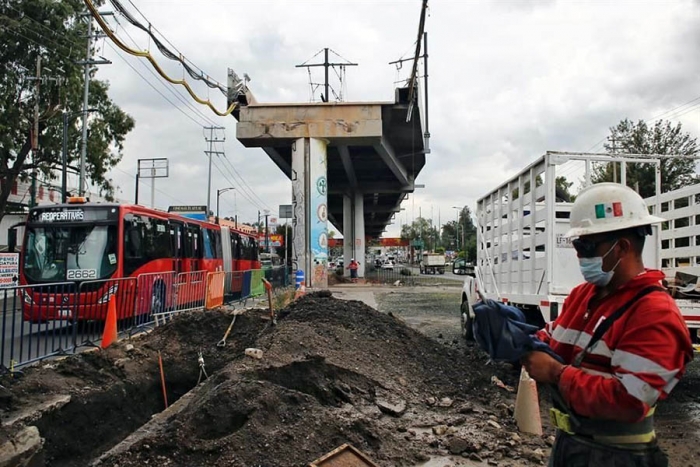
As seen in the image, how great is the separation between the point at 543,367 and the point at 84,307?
8.29 m

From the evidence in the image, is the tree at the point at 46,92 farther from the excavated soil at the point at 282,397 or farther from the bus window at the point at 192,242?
the excavated soil at the point at 282,397

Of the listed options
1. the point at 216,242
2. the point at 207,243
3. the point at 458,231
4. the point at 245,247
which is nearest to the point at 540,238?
the point at 207,243

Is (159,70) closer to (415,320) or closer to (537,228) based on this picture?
(537,228)

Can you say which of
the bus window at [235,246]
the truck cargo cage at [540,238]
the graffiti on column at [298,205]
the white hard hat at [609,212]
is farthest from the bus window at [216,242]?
the white hard hat at [609,212]

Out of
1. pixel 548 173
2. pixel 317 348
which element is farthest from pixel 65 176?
pixel 548 173

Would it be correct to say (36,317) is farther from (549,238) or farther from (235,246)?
(235,246)

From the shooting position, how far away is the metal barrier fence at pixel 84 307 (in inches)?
297

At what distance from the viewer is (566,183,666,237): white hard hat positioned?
2.21m

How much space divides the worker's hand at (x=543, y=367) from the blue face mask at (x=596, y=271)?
1.27 feet

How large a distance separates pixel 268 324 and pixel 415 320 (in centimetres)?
661

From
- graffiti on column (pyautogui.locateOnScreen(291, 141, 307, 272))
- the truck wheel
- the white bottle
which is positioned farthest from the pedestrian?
the white bottle

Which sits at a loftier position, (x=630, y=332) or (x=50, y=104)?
(x=50, y=104)

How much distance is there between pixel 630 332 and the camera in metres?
1.98

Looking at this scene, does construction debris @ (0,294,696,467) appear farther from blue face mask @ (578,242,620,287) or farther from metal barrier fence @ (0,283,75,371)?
blue face mask @ (578,242,620,287)
